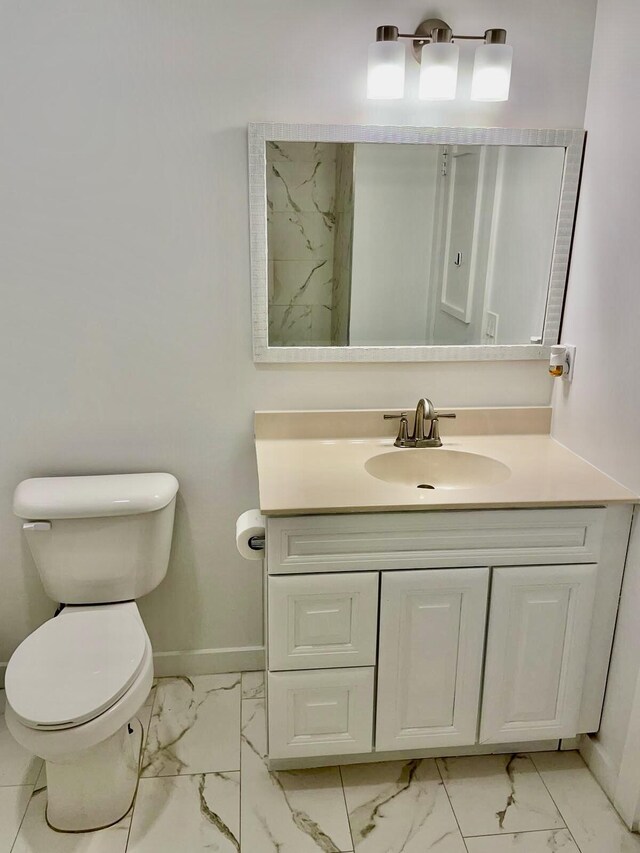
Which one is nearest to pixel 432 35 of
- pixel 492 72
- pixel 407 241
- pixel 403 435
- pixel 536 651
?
pixel 492 72

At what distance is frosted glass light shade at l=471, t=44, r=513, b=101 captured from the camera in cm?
176

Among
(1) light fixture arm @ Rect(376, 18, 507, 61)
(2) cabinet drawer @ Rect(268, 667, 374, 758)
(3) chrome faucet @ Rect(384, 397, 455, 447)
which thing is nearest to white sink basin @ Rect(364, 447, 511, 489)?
(3) chrome faucet @ Rect(384, 397, 455, 447)

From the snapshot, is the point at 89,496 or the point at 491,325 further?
the point at 491,325

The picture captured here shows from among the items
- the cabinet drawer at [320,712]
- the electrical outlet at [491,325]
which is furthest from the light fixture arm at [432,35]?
the cabinet drawer at [320,712]

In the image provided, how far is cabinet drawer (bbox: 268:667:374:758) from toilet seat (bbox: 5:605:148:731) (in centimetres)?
37

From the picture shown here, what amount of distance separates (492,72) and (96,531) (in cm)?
160

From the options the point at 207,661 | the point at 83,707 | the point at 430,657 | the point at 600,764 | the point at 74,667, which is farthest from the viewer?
the point at 207,661

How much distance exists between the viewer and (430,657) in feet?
5.79

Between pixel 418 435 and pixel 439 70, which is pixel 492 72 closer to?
pixel 439 70

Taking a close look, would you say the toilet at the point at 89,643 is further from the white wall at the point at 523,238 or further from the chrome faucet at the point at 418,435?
the white wall at the point at 523,238

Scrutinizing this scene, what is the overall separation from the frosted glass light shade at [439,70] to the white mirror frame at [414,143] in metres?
0.12

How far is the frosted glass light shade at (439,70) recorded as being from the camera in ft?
5.71

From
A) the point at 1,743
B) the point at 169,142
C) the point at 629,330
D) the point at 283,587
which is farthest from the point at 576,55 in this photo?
the point at 1,743

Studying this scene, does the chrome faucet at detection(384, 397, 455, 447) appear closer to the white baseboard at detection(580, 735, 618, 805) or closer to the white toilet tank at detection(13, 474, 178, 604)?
the white toilet tank at detection(13, 474, 178, 604)
